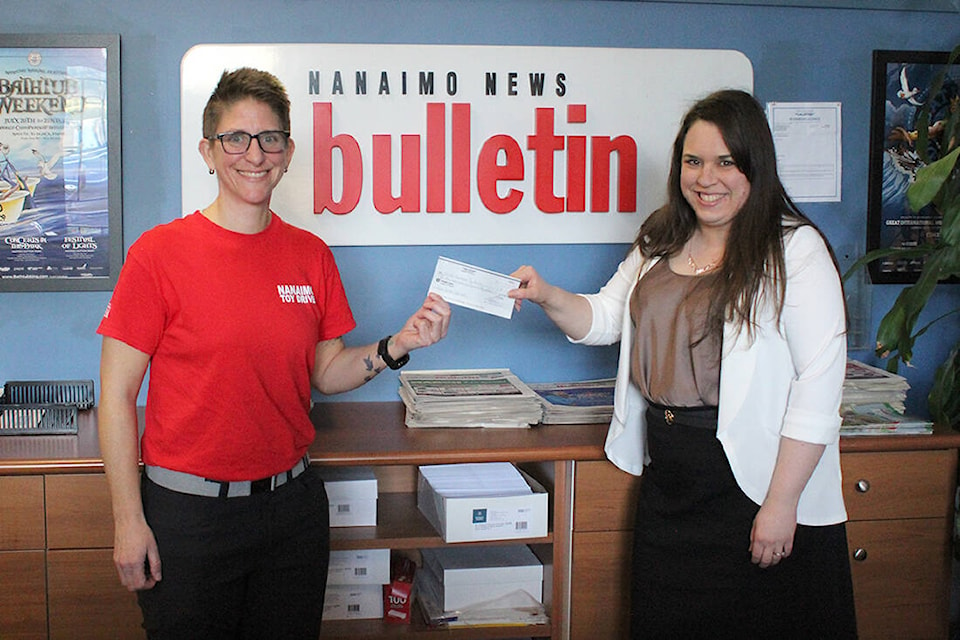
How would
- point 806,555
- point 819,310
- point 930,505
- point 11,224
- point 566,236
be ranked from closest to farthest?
point 819,310
point 806,555
point 930,505
point 11,224
point 566,236

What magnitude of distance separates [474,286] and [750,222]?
627 millimetres

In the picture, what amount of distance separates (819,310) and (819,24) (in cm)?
139

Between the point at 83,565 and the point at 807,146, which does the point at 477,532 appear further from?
the point at 807,146

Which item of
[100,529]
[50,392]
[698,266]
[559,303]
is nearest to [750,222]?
[698,266]

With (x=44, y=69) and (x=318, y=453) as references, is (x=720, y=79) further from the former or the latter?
(x=44, y=69)

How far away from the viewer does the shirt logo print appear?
6.09 ft

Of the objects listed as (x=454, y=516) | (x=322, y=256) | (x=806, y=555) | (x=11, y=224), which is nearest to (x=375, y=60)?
(x=322, y=256)

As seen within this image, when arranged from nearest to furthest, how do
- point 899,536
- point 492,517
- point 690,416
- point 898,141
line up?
point 690,416 → point 492,517 → point 899,536 → point 898,141

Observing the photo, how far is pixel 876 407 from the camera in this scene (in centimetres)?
255

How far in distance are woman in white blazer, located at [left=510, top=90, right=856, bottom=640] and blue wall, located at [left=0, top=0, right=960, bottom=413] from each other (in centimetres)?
75

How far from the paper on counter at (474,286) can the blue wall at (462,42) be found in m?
0.59

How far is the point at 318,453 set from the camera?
7.16 ft

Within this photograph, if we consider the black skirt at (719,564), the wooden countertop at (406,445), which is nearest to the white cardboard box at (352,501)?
the wooden countertop at (406,445)

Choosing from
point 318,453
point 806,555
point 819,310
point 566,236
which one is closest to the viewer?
point 819,310
